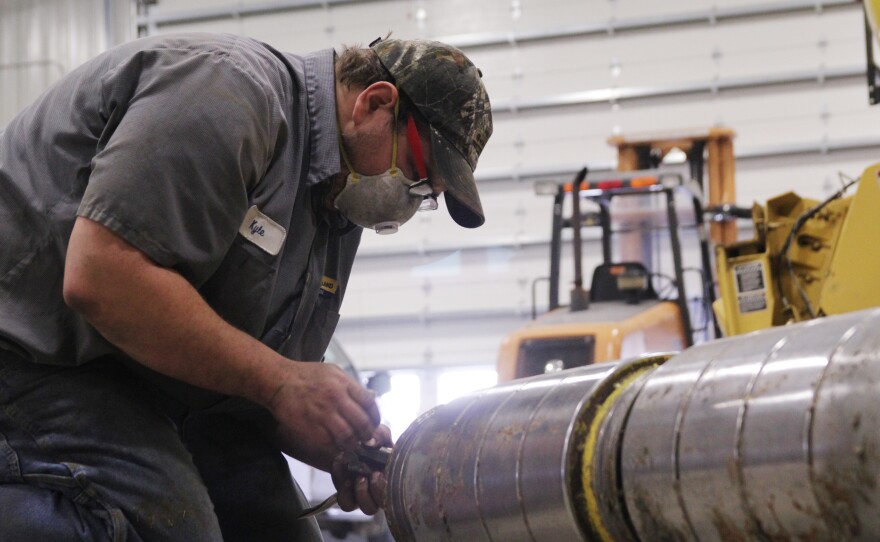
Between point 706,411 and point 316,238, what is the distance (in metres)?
1.14

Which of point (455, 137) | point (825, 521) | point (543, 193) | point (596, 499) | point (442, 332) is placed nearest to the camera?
point (825, 521)

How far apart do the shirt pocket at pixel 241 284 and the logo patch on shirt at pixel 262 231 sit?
0.01 meters

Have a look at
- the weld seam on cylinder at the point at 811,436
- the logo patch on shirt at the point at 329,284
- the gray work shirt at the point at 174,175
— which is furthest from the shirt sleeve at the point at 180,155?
the weld seam on cylinder at the point at 811,436

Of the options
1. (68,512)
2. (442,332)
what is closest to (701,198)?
(442,332)

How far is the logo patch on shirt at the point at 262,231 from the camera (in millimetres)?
1931

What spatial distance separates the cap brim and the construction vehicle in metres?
2.89

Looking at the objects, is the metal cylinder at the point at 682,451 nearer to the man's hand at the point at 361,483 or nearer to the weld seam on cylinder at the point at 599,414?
the weld seam on cylinder at the point at 599,414

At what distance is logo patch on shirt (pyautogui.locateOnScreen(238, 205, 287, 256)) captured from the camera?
1931 mm

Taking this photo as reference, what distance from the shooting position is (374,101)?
2.12 meters

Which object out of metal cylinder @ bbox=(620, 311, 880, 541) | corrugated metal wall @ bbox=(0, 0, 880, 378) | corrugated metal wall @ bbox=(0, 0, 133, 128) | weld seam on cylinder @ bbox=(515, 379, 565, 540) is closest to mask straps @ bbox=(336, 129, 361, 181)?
weld seam on cylinder @ bbox=(515, 379, 565, 540)

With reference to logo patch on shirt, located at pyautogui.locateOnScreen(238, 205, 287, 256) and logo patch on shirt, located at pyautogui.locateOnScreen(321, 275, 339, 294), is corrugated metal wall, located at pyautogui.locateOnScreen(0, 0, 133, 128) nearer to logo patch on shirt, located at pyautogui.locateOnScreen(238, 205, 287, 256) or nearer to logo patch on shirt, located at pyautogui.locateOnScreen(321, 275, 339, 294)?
logo patch on shirt, located at pyautogui.locateOnScreen(321, 275, 339, 294)

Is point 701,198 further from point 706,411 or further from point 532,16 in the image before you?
point 706,411

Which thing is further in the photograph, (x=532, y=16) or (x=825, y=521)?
(x=532, y=16)

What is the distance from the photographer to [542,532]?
1477mm
